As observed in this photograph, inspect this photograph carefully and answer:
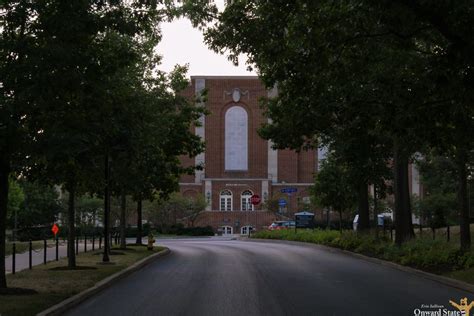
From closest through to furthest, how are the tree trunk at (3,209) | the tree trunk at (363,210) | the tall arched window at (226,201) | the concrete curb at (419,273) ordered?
1. the tree trunk at (3,209)
2. the concrete curb at (419,273)
3. the tree trunk at (363,210)
4. the tall arched window at (226,201)

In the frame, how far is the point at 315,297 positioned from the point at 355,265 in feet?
29.7

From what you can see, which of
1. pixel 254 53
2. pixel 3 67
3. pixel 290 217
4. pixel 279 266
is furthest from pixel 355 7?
pixel 290 217

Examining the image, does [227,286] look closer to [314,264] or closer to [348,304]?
[348,304]

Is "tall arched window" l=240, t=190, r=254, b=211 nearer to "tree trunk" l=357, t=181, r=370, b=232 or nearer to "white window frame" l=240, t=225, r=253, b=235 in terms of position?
"white window frame" l=240, t=225, r=253, b=235

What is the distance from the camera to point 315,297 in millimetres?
12719

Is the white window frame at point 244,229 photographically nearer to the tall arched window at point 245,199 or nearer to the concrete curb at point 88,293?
the tall arched window at point 245,199

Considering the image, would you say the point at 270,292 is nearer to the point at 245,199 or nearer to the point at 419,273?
the point at 419,273

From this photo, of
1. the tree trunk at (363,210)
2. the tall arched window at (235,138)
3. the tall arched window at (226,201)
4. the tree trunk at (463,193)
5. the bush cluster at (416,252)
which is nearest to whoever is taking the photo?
the bush cluster at (416,252)

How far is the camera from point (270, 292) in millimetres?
13609

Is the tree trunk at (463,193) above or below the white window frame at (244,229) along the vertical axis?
above

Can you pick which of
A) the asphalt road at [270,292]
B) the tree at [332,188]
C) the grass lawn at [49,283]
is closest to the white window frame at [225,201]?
the tree at [332,188]

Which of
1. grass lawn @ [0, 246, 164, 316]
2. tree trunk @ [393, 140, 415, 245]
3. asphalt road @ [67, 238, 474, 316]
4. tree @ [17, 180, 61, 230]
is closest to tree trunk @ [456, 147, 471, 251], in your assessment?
asphalt road @ [67, 238, 474, 316]

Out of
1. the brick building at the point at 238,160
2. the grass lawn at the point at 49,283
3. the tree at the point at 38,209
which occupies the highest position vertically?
the brick building at the point at 238,160

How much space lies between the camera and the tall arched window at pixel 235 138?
8450 centimetres
